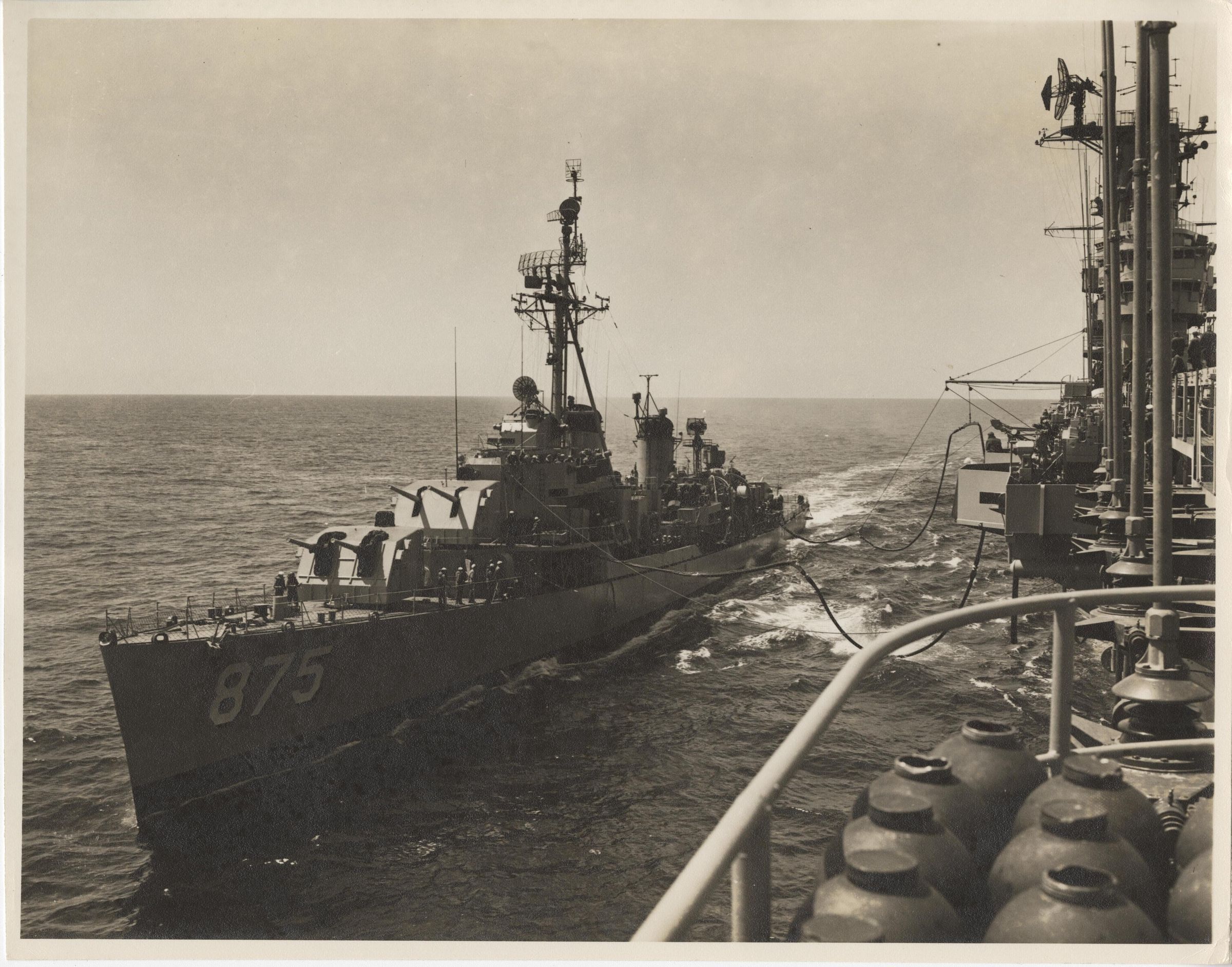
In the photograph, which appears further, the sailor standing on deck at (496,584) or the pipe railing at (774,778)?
the sailor standing on deck at (496,584)

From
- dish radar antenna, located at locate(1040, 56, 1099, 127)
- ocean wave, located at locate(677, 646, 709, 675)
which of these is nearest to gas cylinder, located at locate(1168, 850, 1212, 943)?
dish radar antenna, located at locate(1040, 56, 1099, 127)

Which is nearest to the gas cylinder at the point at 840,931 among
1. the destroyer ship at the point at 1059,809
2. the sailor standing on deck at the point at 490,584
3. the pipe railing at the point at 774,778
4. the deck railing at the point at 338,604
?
the destroyer ship at the point at 1059,809

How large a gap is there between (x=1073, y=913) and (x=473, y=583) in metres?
14.4

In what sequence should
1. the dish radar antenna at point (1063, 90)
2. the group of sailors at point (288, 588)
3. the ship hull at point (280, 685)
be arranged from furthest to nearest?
the group of sailors at point (288, 588), the ship hull at point (280, 685), the dish radar antenna at point (1063, 90)

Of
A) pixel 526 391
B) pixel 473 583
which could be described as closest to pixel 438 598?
pixel 473 583

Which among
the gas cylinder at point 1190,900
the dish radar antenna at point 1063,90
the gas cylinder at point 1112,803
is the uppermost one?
the dish radar antenna at point 1063,90

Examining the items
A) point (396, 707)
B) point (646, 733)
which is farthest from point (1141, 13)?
point (396, 707)

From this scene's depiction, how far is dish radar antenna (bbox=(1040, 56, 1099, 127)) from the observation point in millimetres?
7602

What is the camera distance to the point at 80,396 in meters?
6.70

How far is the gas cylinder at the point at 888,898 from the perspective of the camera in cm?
258

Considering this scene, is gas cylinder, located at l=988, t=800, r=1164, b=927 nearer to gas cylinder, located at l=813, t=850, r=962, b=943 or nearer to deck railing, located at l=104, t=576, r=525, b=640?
gas cylinder, located at l=813, t=850, r=962, b=943

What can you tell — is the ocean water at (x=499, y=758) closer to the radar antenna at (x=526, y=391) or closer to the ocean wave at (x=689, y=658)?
the ocean wave at (x=689, y=658)

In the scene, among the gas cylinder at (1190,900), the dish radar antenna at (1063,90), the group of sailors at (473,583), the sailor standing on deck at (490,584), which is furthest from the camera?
the sailor standing on deck at (490,584)

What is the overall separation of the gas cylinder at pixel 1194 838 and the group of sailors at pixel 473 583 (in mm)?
13476
